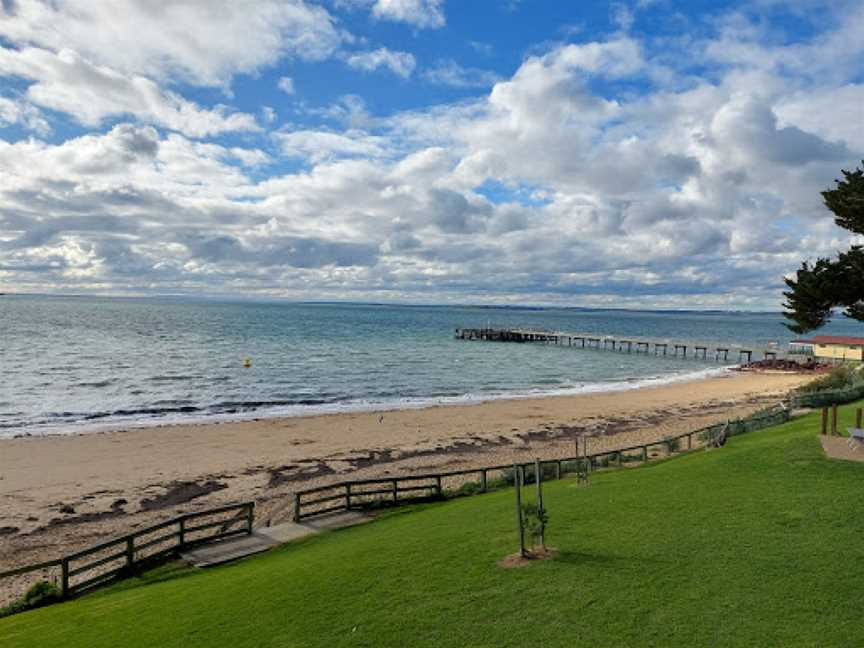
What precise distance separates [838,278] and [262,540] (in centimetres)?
2062

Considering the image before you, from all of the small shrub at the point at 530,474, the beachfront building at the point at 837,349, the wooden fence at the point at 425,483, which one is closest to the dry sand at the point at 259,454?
the wooden fence at the point at 425,483

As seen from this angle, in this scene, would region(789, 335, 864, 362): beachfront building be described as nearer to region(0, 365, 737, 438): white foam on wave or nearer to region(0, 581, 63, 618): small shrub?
region(0, 365, 737, 438): white foam on wave

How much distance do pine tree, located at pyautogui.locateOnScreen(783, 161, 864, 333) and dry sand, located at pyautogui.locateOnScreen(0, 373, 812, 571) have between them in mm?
9710

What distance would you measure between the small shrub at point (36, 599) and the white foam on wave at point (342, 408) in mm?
21746

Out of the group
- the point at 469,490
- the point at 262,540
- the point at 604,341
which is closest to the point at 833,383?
the point at 469,490

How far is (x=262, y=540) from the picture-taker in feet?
42.8

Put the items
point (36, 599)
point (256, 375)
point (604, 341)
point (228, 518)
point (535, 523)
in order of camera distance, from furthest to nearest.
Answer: point (604, 341) → point (256, 375) → point (228, 518) → point (36, 599) → point (535, 523)

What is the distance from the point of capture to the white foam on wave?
31.3m

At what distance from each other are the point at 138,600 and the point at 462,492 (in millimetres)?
9389

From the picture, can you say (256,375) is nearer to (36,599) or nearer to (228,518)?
(228,518)

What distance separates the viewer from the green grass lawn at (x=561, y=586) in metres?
6.86

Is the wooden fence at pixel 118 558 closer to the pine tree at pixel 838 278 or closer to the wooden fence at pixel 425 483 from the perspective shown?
the wooden fence at pixel 425 483

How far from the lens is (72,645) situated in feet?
25.7

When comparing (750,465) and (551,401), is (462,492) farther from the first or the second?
(551,401)
